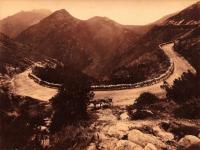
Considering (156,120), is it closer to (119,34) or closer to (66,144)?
(66,144)

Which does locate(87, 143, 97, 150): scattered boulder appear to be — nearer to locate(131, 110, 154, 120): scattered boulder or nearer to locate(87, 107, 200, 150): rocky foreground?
locate(87, 107, 200, 150): rocky foreground

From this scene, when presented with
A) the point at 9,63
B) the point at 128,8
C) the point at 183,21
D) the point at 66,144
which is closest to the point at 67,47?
the point at 183,21

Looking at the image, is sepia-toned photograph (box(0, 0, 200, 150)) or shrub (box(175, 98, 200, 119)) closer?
sepia-toned photograph (box(0, 0, 200, 150))

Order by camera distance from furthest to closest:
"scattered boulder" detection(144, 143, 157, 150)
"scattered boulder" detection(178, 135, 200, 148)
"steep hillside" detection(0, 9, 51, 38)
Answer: "steep hillside" detection(0, 9, 51, 38) → "scattered boulder" detection(178, 135, 200, 148) → "scattered boulder" detection(144, 143, 157, 150)

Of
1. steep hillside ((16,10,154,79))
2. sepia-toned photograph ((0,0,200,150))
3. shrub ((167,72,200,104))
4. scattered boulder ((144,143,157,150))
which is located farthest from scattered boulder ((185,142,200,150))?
steep hillside ((16,10,154,79))

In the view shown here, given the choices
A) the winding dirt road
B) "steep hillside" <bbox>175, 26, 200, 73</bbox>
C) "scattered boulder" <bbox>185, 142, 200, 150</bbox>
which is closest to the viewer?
"scattered boulder" <bbox>185, 142, 200, 150</bbox>

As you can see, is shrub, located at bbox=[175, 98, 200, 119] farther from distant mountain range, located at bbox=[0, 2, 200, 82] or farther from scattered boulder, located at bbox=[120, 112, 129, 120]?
distant mountain range, located at bbox=[0, 2, 200, 82]

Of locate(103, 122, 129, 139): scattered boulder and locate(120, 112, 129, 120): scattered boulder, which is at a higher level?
locate(120, 112, 129, 120): scattered boulder

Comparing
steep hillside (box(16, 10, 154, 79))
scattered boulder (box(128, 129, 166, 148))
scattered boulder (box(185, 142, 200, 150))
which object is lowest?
scattered boulder (box(185, 142, 200, 150))
